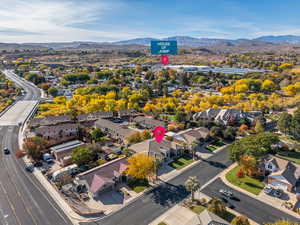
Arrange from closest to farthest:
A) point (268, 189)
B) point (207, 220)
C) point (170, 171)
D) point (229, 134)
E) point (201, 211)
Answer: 1. point (207, 220)
2. point (201, 211)
3. point (268, 189)
4. point (170, 171)
5. point (229, 134)

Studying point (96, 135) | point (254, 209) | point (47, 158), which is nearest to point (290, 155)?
point (254, 209)

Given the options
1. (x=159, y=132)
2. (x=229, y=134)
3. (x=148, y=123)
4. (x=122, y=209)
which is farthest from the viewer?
(x=148, y=123)

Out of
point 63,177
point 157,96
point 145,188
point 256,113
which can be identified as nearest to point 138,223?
point 145,188

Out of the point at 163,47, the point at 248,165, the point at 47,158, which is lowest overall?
the point at 47,158

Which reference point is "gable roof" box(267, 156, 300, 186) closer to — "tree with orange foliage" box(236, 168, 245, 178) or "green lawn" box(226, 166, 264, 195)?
"green lawn" box(226, 166, 264, 195)

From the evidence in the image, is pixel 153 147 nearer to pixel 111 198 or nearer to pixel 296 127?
pixel 111 198

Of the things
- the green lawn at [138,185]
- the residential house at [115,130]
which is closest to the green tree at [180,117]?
the residential house at [115,130]

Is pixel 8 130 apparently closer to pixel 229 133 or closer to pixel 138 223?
pixel 138 223

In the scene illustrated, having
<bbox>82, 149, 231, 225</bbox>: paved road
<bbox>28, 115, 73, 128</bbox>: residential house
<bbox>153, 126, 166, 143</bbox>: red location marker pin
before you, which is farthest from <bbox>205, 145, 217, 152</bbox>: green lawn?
<bbox>28, 115, 73, 128</bbox>: residential house
